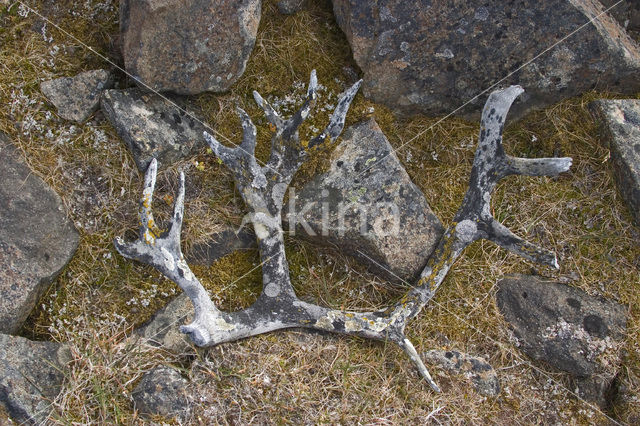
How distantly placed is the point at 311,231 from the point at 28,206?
201 cm

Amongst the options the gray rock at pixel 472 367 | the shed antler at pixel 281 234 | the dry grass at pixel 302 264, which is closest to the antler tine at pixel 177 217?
the shed antler at pixel 281 234

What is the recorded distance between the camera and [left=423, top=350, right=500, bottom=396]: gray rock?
4.06m

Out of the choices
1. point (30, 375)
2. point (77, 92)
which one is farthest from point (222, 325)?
point (77, 92)

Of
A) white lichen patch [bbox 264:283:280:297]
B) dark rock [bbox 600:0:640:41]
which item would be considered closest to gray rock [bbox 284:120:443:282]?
white lichen patch [bbox 264:283:280:297]

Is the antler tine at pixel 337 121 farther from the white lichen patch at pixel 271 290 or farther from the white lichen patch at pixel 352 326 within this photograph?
the white lichen patch at pixel 352 326

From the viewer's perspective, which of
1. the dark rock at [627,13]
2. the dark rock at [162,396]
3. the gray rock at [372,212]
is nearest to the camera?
the dark rock at [162,396]

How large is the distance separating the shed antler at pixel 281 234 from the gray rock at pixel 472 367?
9.0 inches

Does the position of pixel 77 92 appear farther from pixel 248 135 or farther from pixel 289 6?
pixel 289 6

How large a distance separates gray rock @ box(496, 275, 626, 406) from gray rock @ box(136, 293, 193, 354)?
2.35m

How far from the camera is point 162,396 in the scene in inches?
143

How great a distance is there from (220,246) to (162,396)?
44.8 inches

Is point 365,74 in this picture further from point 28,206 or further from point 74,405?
point 74,405

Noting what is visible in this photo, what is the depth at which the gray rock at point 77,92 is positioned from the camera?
13.5 ft

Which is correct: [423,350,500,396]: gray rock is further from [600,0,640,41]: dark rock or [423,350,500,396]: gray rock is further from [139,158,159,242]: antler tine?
[600,0,640,41]: dark rock
